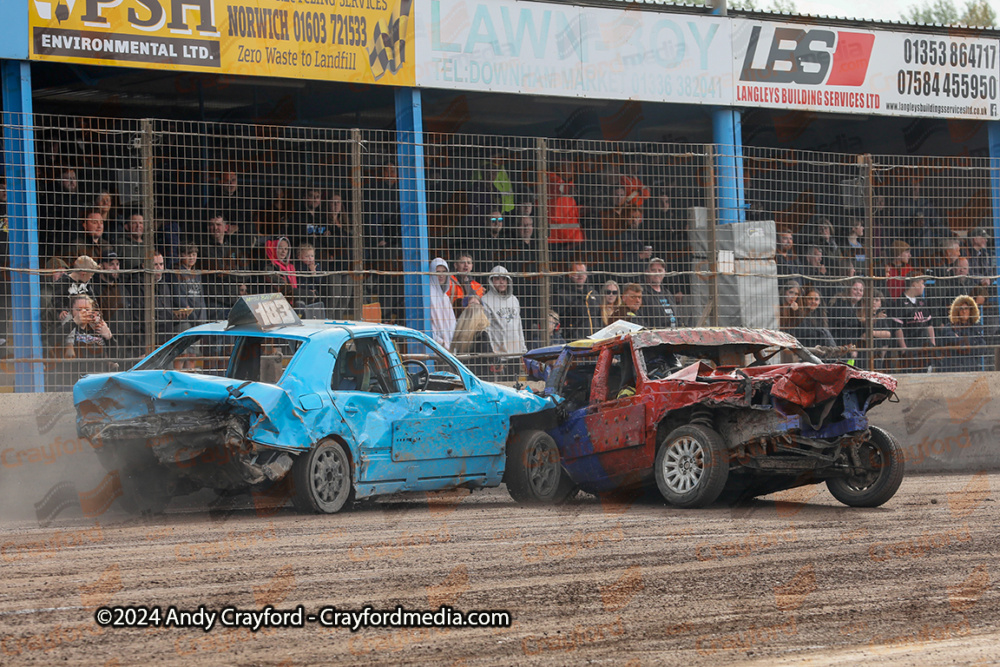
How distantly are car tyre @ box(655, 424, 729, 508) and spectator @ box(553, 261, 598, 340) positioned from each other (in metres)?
3.48

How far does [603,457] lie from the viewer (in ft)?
36.1

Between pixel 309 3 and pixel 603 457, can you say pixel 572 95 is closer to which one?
pixel 309 3

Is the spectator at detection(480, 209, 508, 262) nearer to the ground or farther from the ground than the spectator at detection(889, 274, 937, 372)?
farther from the ground

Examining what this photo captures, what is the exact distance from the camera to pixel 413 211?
14.8 meters

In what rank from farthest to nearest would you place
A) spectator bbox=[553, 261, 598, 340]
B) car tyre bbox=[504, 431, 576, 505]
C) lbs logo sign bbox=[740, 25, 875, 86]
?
lbs logo sign bbox=[740, 25, 875, 86] → spectator bbox=[553, 261, 598, 340] → car tyre bbox=[504, 431, 576, 505]

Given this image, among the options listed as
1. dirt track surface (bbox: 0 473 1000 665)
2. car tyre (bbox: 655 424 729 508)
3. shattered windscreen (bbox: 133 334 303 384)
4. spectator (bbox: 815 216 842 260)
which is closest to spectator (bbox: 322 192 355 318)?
shattered windscreen (bbox: 133 334 303 384)

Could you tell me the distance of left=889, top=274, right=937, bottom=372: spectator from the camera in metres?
15.2

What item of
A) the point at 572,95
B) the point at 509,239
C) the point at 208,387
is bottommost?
the point at 208,387

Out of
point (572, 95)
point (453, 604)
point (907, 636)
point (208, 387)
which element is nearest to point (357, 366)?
point (208, 387)

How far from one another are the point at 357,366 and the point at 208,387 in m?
1.52

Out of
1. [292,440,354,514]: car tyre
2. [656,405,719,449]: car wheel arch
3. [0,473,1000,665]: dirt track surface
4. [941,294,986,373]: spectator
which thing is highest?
[941,294,986,373]: spectator

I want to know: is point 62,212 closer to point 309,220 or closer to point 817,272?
point 309,220

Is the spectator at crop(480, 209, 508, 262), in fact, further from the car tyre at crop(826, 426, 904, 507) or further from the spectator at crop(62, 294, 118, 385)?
the car tyre at crop(826, 426, 904, 507)

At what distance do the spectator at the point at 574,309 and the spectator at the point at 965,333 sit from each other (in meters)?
4.43
